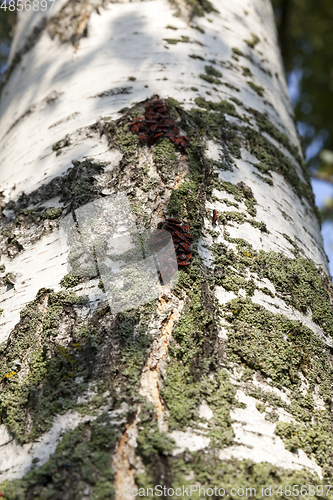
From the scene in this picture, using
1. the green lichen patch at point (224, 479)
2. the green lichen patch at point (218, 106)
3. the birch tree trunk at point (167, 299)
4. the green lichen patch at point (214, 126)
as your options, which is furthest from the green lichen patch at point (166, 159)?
the green lichen patch at point (224, 479)

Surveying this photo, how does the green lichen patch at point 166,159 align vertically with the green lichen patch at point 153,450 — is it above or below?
above

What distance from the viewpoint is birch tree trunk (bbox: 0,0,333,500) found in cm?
105

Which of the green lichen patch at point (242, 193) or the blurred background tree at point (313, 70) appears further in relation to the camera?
the blurred background tree at point (313, 70)

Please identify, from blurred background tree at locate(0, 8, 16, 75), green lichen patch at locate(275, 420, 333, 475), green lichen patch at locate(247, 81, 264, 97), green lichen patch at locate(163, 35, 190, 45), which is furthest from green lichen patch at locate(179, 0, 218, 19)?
blurred background tree at locate(0, 8, 16, 75)

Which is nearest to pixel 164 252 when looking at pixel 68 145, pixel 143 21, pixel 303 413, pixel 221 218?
pixel 221 218

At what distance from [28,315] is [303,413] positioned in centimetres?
94

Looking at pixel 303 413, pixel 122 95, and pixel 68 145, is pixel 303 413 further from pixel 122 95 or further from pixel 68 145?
pixel 122 95

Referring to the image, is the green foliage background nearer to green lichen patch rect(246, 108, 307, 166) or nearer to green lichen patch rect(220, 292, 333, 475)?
green lichen patch rect(246, 108, 307, 166)

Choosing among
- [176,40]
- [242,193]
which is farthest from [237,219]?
[176,40]

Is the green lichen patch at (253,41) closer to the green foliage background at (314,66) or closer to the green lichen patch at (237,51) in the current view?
the green lichen patch at (237,51)

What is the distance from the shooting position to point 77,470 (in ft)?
3.29

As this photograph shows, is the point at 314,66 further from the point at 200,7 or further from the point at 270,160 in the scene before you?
the point at 270,160

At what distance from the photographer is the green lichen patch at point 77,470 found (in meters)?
0.98

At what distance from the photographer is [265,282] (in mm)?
1449
